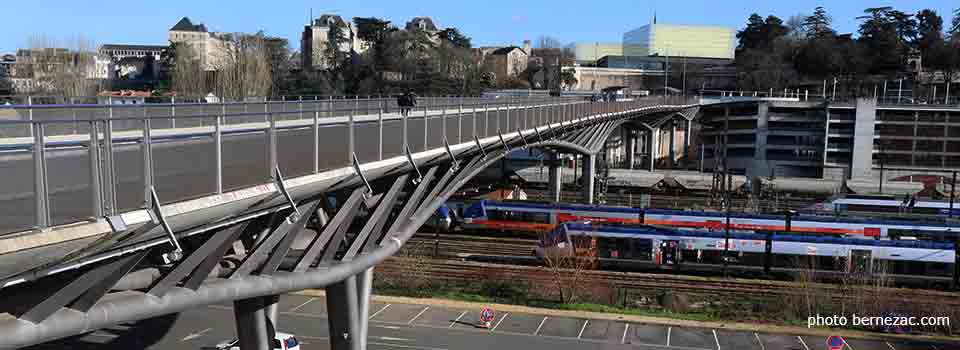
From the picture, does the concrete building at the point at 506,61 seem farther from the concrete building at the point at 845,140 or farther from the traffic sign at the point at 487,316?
the traffic sign at the point at 487,316

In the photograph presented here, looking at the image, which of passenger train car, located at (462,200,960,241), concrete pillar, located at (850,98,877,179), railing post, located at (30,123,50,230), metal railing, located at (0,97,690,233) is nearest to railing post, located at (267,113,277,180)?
metal railing, located at (0,97,690,233)

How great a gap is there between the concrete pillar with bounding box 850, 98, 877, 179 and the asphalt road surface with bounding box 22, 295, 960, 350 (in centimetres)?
3578

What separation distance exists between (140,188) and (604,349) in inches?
478

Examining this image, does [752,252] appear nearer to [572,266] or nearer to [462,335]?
[572,266]

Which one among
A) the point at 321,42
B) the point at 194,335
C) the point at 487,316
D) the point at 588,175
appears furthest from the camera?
the point at 321,42

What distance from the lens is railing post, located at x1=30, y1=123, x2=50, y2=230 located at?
4270mm

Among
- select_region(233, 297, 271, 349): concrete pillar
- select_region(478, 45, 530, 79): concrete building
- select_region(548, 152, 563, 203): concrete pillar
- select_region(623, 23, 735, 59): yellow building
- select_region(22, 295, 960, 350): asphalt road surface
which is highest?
select_region(623, 23, 735, 59): yellow building

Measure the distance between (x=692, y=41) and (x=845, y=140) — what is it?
2543 inches

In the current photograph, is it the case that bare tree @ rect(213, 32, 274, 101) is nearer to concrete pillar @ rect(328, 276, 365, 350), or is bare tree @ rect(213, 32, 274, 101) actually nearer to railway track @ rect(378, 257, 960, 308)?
railway track @ rect(378, 257, 960, 308)

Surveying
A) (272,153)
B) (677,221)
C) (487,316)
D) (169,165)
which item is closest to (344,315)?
(272,153)

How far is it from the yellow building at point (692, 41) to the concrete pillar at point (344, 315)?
347 ft

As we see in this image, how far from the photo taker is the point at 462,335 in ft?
54.7

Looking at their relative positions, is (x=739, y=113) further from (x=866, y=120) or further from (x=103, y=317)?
(x=103, y=317)

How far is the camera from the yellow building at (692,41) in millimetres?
112250
